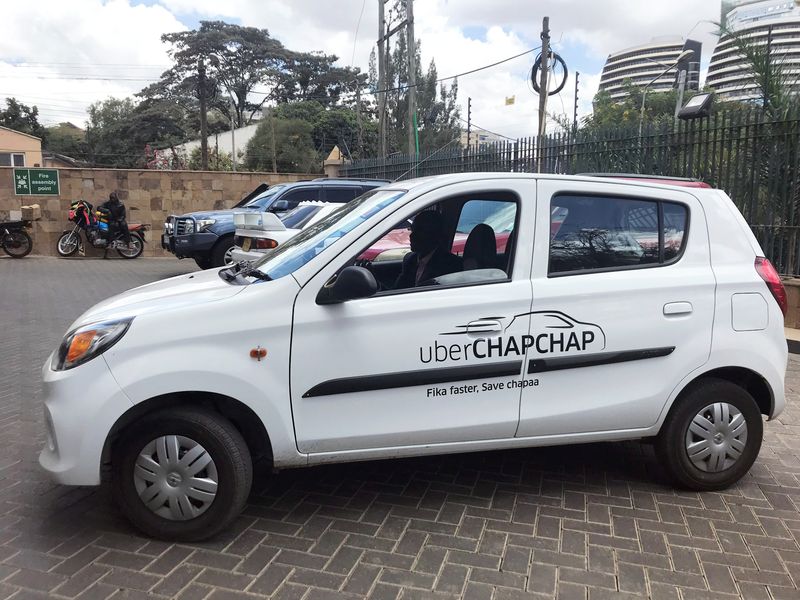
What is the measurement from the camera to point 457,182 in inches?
132

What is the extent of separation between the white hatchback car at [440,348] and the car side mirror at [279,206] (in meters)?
8.29

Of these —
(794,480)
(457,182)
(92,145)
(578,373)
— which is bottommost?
(794,480)

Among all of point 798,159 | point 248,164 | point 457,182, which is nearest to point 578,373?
point 457,182

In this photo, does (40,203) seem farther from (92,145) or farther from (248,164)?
(92,145)

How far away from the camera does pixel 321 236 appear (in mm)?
3484

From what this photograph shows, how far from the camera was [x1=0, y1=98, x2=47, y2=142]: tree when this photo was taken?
62.9 metres

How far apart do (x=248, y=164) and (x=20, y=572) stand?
49666 millimetres

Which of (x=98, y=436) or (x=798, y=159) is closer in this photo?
(x=98, y=436)

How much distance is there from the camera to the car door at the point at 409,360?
3061 millimetres

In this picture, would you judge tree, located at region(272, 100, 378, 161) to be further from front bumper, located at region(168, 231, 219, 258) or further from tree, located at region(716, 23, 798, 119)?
tree, located at region(716, 23, 798, 119)

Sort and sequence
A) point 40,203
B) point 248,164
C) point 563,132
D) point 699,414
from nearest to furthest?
point 699,414
point 563,132
point 40,203
point 248,164

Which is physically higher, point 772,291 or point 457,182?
point 457,182

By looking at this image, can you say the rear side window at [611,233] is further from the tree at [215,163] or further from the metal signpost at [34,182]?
the tree at [215,163]

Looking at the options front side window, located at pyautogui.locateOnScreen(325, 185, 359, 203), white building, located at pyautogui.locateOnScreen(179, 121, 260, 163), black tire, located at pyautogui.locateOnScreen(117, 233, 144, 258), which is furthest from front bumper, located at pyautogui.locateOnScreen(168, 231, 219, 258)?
white building, located at pyautogui.locateOnScreen(179, 121, 260, 163)
